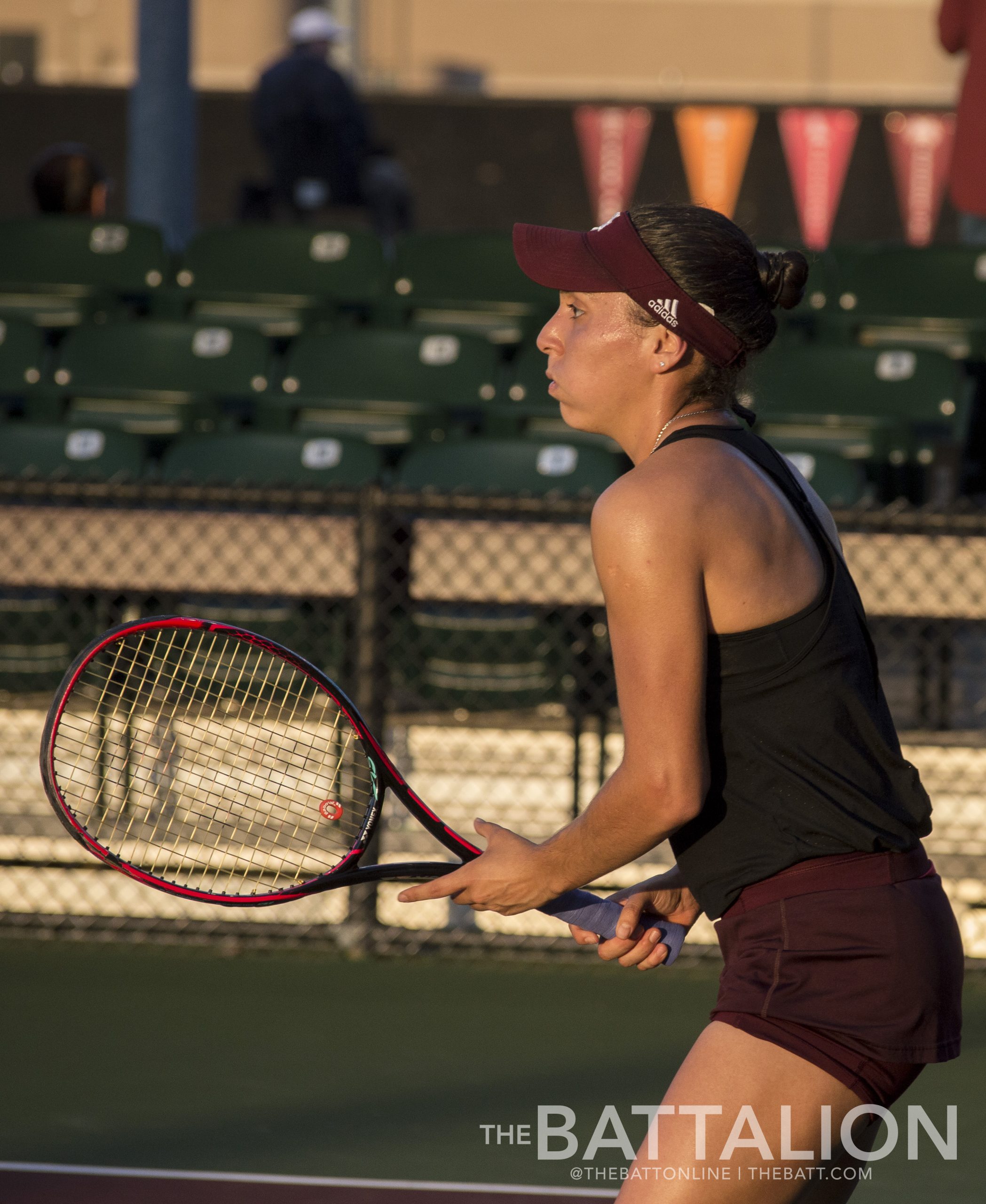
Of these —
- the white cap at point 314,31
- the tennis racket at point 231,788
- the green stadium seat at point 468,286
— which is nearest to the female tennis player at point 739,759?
the tennis racket at point 231,788

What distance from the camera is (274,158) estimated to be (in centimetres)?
933

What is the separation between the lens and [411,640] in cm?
550

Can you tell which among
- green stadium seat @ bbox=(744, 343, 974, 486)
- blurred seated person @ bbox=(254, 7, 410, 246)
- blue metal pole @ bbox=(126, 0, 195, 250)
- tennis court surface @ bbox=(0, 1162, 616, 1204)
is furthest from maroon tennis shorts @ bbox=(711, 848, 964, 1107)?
blurred seated person @ bbox=(254, 7, 410, 246)

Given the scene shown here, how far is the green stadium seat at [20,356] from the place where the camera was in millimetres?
7164

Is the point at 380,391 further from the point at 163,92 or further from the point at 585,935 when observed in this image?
the point at 585,935

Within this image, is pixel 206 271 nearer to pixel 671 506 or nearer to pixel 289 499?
pixel 289 499

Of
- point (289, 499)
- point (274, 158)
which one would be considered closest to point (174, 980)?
point (289, 499)

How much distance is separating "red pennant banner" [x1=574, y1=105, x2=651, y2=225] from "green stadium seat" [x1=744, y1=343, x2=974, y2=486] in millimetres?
5224

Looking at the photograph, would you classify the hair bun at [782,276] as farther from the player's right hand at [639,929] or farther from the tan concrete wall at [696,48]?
the tan concrete wall at [696,48]

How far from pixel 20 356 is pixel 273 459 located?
1677mm

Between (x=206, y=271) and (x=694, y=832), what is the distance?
658cm

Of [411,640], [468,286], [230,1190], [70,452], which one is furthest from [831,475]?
[230,1190]

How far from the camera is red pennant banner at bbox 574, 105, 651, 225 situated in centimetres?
1199

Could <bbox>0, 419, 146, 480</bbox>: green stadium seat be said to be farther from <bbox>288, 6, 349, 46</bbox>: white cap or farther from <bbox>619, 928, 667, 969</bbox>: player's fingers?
<bbox>619, 928, 667, 969</bbox>: player's fingers
